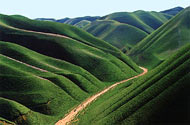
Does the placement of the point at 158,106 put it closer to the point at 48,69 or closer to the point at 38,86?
the point at 38,86

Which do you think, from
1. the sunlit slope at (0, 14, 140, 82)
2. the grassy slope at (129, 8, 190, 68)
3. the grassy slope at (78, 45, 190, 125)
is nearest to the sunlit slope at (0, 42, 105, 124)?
the sunlit slope at (0, 14, 140, 82)

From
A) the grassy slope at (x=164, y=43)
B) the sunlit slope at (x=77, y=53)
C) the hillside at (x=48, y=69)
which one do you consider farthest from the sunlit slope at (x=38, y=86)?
the grassy slope at (x=164, y=43)

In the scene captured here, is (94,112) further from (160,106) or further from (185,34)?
(185,34)

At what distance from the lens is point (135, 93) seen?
5022 centimetres

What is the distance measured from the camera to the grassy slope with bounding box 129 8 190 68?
441 ft

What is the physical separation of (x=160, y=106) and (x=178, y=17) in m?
159

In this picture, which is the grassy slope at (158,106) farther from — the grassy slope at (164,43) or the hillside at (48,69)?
the grassy slope at (164,43)

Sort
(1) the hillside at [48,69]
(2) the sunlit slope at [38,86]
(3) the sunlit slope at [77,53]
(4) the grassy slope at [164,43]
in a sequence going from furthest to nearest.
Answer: (4) the grassy slope at [164,43] < (3) the sunlit slope at [77,53] < (1) the hillside at [48,69] < (2) the sunlit slope at [38,86]

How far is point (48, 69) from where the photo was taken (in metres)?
81.8

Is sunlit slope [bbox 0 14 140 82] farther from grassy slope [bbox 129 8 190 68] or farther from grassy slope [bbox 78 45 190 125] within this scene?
grassy slope [bbox 78 45 190 125]

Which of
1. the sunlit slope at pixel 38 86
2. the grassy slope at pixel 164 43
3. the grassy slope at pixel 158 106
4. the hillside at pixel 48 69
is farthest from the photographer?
the grassy slope at pixel 164 43

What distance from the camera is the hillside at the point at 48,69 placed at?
189 ft

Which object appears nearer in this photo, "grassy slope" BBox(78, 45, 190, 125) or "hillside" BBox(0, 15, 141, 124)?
"grassy slope" BBox(78, 45, 190, 125)

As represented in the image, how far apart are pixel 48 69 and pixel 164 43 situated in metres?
103
